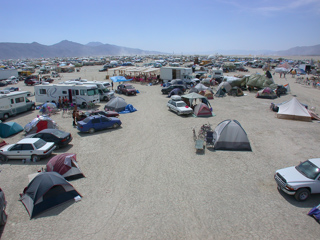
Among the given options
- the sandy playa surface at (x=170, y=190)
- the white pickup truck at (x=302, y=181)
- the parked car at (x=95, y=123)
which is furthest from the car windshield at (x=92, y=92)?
the white pickup truck at (x=302, y=181)

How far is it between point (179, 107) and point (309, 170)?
12.0 m

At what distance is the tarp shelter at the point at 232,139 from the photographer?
481 inches

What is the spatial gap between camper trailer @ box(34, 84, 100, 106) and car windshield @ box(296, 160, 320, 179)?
1910 cm

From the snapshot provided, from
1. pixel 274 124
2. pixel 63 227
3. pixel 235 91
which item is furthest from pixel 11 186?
pixel 235 91

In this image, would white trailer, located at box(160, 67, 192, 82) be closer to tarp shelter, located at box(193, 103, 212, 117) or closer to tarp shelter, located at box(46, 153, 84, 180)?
tarp shelter, located at box(193, 103, 212, 117)

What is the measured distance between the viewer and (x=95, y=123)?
15.3 metres

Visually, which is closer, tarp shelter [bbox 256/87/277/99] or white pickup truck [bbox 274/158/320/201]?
white pickup truck [bbox 274/158/320/201]

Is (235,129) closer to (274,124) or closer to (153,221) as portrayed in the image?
(274,124)

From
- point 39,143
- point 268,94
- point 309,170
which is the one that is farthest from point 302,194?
point 268,94

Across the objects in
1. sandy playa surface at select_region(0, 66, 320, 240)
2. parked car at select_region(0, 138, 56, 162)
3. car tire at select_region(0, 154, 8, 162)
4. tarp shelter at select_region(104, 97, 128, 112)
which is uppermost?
tarp shelter at select_region(104, 97, 128, 112)

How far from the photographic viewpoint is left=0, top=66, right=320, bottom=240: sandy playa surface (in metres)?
6.79

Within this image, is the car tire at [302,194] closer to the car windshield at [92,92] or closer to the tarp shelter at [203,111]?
the tarp shelter at [203,111]

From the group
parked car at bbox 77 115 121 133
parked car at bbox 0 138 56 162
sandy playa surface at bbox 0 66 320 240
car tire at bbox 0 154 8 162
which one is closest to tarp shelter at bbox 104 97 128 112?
parked car at bbox 77 115 121 133

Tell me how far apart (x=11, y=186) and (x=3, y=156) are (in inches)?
117
